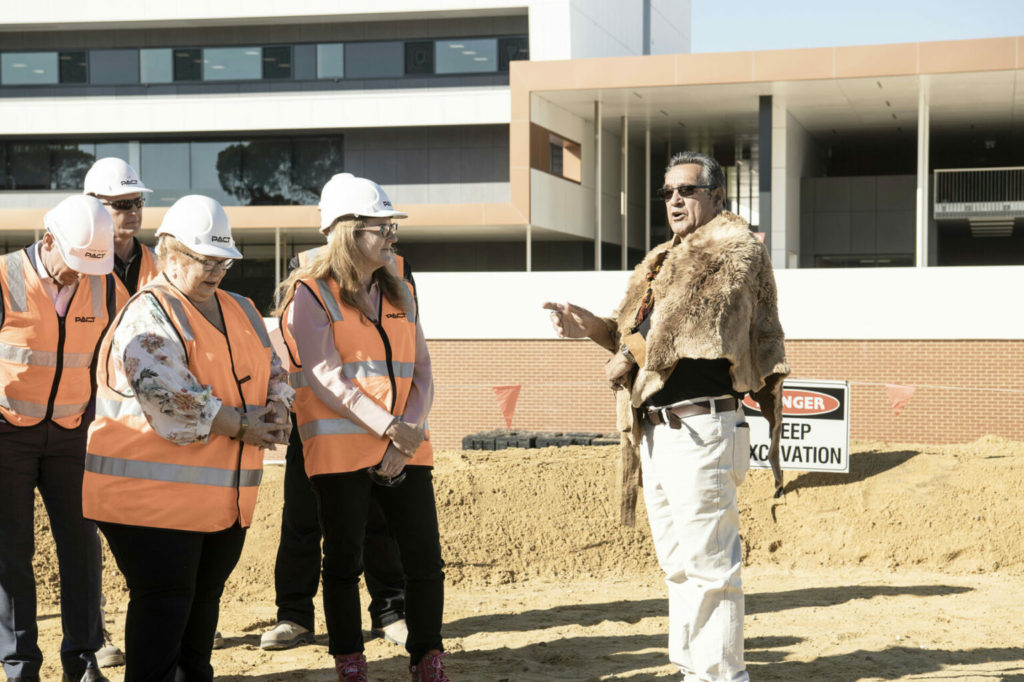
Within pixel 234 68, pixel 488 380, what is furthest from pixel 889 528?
pixel 234 68

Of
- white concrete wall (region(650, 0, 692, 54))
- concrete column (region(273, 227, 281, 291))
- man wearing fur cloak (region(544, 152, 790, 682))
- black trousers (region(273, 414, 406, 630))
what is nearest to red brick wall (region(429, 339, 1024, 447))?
concrete column (region(273, 227, 281, 291))

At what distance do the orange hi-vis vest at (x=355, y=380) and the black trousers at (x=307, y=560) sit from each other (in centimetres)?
85

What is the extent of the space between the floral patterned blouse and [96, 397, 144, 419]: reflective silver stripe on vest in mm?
45

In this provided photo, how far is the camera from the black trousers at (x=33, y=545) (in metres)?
4.78

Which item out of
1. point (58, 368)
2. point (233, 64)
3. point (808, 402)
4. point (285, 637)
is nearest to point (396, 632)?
point (285, 637)

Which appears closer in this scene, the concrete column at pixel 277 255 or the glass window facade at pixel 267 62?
the concrete column at pixel 277 255

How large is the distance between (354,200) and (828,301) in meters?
16.0

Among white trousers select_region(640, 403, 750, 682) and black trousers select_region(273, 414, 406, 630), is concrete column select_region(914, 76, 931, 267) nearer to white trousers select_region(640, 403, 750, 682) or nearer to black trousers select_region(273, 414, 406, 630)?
black trousers select_region(273, 414, 406, 630)

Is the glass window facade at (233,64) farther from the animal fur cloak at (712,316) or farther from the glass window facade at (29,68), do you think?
the animal fur cloak at (712,316)

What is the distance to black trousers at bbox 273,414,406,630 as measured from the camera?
577 centimetres

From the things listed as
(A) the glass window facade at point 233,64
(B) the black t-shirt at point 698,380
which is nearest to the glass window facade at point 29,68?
(A) the glass window facade at point 233,64

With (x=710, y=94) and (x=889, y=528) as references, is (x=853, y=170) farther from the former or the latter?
(x=889, y=528)

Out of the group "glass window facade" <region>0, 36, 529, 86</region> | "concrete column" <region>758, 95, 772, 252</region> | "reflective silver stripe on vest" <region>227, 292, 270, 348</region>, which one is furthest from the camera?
"glass window facade" <region>0, 36, 529, 86</region>

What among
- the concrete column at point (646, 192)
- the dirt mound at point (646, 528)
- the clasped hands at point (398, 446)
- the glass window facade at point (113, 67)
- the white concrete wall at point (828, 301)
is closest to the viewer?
the clasped hands at point (398, 446)
